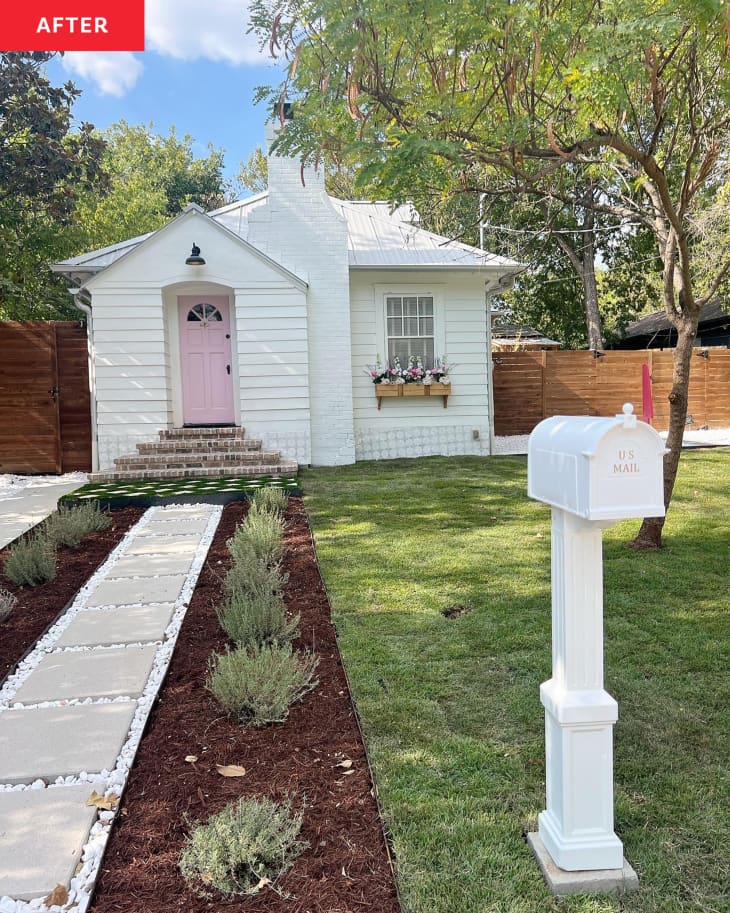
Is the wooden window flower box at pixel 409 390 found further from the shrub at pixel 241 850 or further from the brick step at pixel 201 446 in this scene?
the shrub at pixel 241 850

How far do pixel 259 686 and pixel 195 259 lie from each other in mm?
8243

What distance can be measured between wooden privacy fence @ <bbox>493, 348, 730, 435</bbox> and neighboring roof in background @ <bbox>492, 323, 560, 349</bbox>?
544 cm

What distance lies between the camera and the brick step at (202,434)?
1023cm

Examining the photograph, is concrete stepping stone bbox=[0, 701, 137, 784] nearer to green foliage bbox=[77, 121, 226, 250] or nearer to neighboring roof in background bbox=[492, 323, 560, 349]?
neighboring roof in background bbox=[492, 323, 560, 349]

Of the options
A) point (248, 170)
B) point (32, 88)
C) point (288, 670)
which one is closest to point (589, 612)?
point (288, 670)

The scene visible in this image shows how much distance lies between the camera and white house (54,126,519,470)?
400 inches

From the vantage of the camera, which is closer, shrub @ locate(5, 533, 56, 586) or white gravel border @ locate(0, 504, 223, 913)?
white gravel border @ locate(0, 504, 223, 913)

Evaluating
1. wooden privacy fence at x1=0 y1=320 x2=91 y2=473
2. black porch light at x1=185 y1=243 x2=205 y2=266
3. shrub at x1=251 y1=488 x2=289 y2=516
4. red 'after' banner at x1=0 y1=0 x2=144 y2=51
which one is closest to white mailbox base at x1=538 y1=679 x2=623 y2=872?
shrub at x1=251 y1=488 x2=289 y2=516

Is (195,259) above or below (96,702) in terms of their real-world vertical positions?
above

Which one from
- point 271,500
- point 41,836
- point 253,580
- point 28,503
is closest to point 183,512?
point 271,500

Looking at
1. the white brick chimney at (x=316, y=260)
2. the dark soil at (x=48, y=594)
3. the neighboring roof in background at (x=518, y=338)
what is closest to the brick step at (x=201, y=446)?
the white brick chimney at (x=316, y=260)

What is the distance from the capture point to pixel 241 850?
192cm

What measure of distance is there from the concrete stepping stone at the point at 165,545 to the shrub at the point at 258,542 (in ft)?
2.04

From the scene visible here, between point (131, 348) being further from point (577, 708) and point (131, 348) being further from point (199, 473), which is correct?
point (577, 708)
